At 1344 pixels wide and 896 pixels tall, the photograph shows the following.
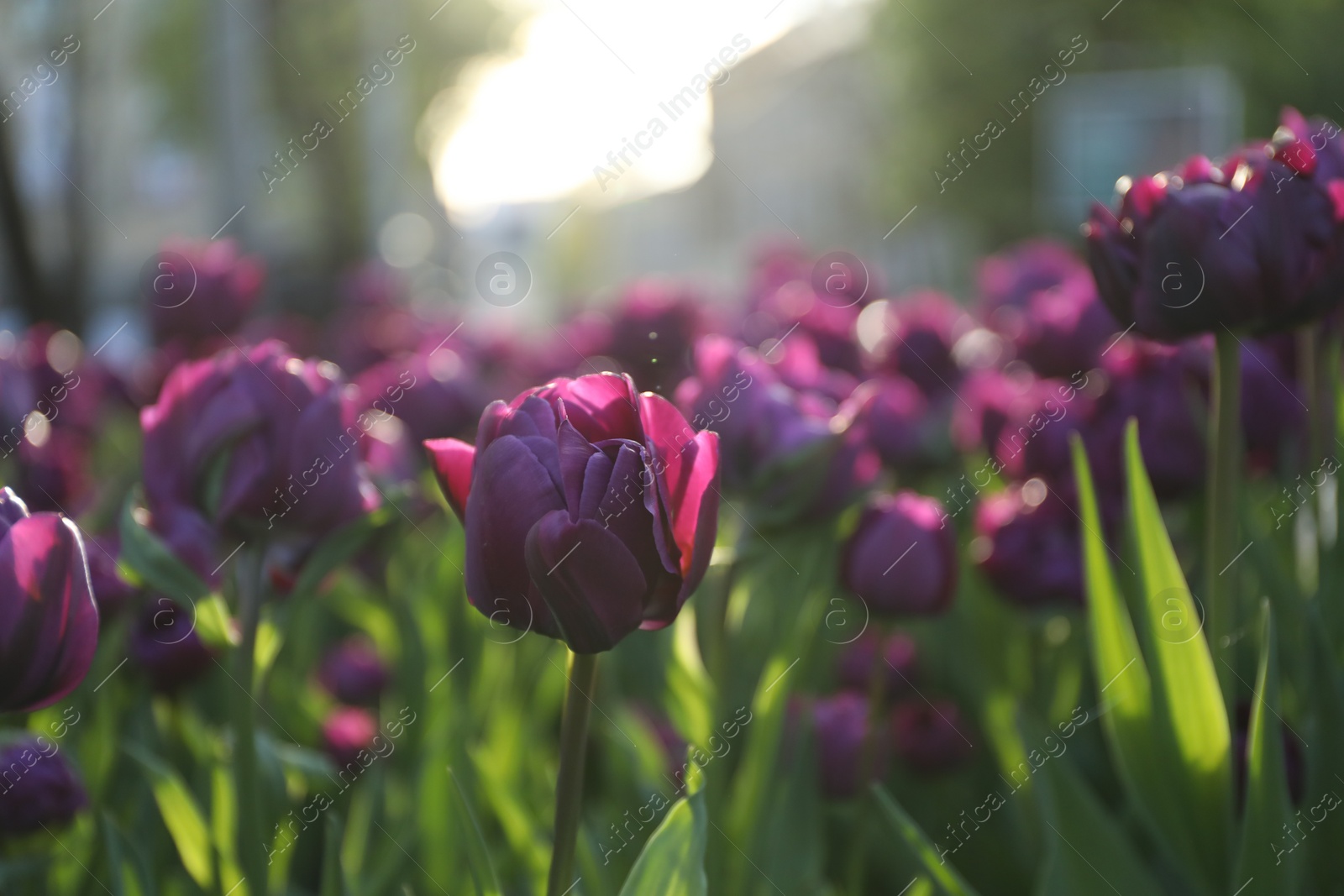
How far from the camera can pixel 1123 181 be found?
3.28 feet

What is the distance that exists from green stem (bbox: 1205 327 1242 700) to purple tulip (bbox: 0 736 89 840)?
1030 millimetres

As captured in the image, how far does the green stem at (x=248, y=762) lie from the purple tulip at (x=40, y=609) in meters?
0.20

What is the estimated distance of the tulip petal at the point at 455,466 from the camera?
2.34 feet

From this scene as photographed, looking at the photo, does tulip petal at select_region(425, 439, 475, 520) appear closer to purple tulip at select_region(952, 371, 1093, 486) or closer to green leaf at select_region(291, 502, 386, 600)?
green leaf at select_region(291, 502, 386, 600)

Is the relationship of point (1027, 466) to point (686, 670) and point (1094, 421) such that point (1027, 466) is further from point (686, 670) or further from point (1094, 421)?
point (686, 670)

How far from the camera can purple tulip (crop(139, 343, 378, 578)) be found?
37.1 inches

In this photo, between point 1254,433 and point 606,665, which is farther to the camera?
point 606,665

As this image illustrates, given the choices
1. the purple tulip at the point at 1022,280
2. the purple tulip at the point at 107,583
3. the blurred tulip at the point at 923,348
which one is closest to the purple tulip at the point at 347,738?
the purple tulip at the point at 107,583

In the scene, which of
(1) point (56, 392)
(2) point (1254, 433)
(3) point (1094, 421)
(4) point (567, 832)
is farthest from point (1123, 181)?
(1) point (56, 392)

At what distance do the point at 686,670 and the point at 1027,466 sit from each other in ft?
1.68

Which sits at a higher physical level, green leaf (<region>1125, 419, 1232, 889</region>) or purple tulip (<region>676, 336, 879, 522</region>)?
purple tulip (<region>676, 336, 879, 522</region>)

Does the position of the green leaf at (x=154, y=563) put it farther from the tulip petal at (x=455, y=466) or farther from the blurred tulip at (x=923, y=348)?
the blurred tulip at (x=923, y=348)

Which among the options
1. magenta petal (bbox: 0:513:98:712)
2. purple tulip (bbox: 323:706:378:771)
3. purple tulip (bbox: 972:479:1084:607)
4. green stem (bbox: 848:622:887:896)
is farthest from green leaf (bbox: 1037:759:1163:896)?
purple tulip (bbox: 323:706:378:771)

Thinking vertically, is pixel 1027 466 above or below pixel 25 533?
below
